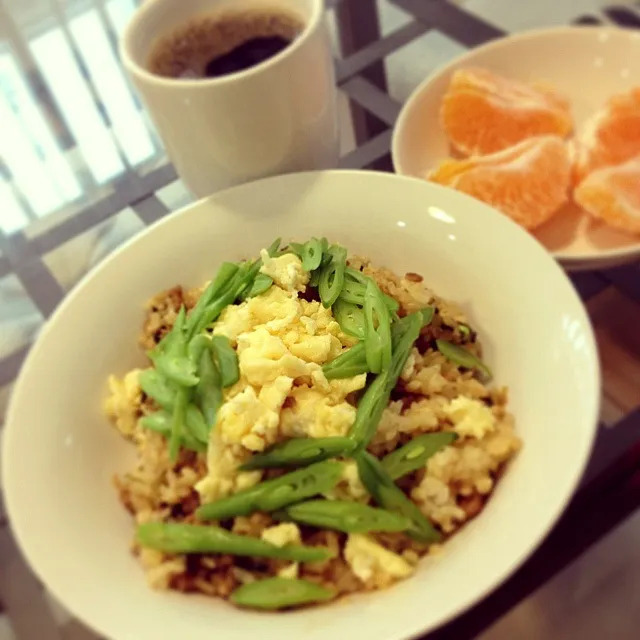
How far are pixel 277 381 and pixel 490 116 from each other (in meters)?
0.52

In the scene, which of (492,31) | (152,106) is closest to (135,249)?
(152,106)

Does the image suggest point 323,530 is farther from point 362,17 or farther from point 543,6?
point 543,6

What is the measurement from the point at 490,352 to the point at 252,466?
26 centimetres

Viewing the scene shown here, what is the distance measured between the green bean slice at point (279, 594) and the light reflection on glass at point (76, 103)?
27.5 inches

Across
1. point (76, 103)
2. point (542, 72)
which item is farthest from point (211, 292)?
point (76, 103)

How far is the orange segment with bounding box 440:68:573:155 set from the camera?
3.15 ft

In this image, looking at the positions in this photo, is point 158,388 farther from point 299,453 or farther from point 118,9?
point 118,9

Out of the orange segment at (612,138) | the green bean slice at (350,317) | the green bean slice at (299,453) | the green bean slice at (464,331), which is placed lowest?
the orange segment at (612,138)

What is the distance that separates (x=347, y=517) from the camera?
61 cm

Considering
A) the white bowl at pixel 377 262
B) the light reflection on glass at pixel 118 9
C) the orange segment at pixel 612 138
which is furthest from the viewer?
the light reflection on glass at pixel 118 9

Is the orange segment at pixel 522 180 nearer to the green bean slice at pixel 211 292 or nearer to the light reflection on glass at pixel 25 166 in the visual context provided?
the green bean slice at pixel 211 292

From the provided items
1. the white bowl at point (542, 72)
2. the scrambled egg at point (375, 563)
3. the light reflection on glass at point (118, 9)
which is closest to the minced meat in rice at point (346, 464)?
the scrambled egg at point (375, 563)

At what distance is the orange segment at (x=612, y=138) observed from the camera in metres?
0.91

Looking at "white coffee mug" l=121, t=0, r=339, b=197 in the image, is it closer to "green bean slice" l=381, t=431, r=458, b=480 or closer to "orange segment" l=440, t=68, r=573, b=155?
"orange segment" l=440, t=68, r=573, b=155
